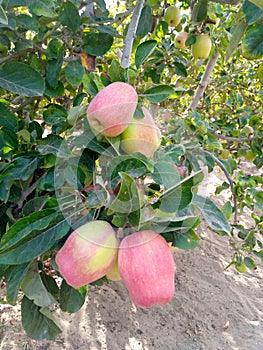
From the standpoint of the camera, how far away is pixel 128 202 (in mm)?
613

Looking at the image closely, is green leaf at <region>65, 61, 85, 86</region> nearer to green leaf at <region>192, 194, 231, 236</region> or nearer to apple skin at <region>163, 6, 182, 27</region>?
green leaf at <region>192, 194, 231, 236</region>

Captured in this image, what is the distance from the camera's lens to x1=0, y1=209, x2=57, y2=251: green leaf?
0.67m

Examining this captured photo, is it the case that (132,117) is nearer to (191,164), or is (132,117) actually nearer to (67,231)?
(67,231)

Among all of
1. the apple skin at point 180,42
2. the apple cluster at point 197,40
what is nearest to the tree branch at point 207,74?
the apple skin at point 180,42

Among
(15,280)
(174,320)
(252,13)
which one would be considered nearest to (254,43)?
(252,13)

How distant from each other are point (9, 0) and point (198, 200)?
68 centimetres

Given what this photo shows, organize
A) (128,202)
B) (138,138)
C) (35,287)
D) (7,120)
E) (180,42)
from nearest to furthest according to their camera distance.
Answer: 1. (128,202)
2. (138,138)
3. (35,287)
4. (7,120)
5. (180,42)

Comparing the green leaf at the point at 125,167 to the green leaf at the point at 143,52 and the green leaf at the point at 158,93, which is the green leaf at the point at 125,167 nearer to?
the green leaf at the point at 158,93

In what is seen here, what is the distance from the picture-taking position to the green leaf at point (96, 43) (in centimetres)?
103

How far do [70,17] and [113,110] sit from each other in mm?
454

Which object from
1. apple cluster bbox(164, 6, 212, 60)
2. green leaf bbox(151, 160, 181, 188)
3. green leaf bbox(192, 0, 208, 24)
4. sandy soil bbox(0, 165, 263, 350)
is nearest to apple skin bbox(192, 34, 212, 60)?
apple cluster bbox(164, 6, 212, 60)

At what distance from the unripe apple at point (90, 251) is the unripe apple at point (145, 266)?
26mm

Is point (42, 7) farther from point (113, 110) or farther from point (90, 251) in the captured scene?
point (90, 251)

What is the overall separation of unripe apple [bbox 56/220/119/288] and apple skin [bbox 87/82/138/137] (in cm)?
18
